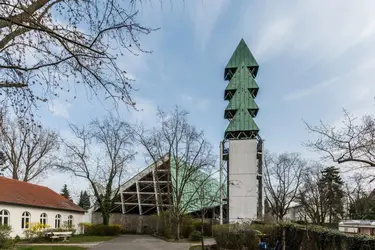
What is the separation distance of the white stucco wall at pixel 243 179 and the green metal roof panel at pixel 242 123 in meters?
1.46

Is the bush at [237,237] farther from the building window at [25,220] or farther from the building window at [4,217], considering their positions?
the building window at [25,220]

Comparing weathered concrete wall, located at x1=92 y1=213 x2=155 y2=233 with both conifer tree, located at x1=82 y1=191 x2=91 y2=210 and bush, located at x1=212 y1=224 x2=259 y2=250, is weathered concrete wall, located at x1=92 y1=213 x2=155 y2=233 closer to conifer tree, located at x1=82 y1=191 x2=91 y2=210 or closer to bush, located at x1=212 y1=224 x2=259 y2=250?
conifer tree, located at x1=82 y1=191 x2=91 y2=210

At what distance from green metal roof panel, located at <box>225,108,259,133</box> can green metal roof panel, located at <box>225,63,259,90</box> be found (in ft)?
9.41

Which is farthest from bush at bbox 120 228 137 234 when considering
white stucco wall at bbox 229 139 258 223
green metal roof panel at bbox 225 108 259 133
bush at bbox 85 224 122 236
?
green metal roof panel at bbox 225 108 259 133

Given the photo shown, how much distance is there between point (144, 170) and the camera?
45.8m

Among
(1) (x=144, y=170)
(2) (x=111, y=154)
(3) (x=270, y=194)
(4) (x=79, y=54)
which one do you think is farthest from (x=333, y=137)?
(1) (x=144, y=170)

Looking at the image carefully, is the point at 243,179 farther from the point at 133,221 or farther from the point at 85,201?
the point at 85,201

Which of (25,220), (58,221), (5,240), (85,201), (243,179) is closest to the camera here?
(5,240)

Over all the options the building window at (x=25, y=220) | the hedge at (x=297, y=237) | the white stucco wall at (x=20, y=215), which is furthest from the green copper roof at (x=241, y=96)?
the building window at (x=25, y=220)

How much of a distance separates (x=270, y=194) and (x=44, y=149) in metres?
27.6

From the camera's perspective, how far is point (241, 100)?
131 feet

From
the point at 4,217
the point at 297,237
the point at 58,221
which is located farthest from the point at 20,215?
the point at 297,237

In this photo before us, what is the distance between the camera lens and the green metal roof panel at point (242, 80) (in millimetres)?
39875

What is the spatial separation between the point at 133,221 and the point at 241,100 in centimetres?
1985
